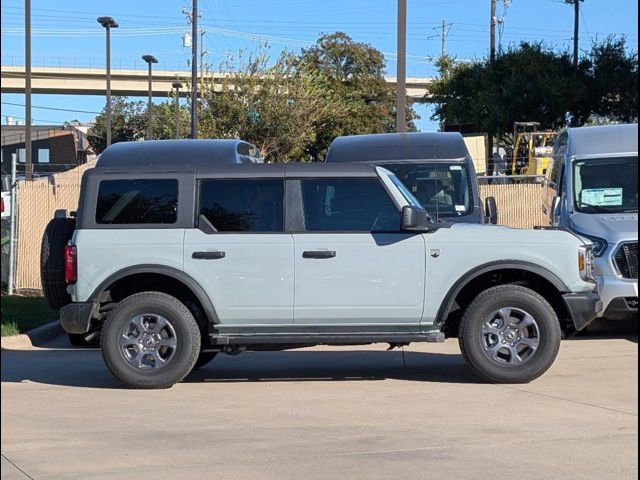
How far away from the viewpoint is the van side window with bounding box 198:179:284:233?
9.59 metres

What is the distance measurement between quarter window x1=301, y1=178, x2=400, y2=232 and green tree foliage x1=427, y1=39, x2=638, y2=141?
1385 inches

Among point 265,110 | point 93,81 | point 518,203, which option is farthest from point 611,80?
point 93,81

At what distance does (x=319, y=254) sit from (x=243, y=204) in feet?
2.89

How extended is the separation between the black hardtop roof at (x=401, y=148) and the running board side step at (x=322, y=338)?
503 centimetres

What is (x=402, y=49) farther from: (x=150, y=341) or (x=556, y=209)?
(x=150, y=341)

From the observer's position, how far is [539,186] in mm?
21297

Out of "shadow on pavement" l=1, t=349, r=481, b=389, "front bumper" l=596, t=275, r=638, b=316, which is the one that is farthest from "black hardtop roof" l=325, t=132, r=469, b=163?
"shadow on pavement" l=1, t=349, r=481, b=389

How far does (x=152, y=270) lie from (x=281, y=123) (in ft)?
89.2

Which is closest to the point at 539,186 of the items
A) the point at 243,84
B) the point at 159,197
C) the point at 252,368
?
the point at 252,368

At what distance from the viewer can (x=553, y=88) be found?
4316cm

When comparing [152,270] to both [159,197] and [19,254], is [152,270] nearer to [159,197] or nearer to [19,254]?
[159,197]

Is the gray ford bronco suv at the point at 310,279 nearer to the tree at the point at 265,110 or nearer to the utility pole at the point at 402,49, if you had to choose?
the utility pole at the point at 402,49

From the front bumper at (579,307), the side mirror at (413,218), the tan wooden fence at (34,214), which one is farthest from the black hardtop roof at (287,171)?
the tan wooden fence at (34,214)

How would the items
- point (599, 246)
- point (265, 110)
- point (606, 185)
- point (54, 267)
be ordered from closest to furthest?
point (54, 267)
point (599, 246)
point (606, 185)
point (265, 110)
